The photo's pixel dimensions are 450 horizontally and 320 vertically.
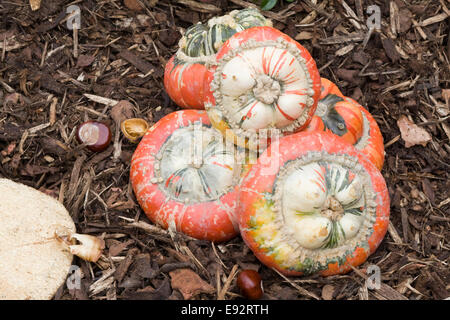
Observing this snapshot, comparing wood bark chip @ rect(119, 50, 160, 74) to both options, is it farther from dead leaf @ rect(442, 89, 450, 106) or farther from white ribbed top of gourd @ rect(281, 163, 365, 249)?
dead leaf @ rect(442, 89, 450, 106)

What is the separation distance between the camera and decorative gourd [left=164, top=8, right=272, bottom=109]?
10.4ft

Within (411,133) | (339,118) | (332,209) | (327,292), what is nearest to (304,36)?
(339,118)

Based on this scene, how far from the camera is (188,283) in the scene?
8.88 feet

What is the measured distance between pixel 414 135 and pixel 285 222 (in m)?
1.50

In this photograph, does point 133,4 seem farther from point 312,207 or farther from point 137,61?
point 312,207

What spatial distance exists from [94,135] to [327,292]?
6.23 feet

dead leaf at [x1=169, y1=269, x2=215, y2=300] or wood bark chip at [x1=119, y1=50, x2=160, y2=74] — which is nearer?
dead leaf at [x1=169, y1=269, x2=215, y2=300]

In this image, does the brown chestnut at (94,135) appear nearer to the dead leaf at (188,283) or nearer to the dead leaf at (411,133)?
the dead leaf at (188,283)

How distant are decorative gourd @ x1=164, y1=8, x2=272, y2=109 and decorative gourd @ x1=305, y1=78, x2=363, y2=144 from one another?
2.24 ft

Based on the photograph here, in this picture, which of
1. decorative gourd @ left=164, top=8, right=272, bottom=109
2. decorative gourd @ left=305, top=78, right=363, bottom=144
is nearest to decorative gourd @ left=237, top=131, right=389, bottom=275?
decorative gourd @ left=305, top=78, right=363, bottom=144

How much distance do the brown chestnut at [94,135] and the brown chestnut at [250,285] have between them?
143 centimetres

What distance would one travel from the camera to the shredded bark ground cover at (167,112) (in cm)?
280
